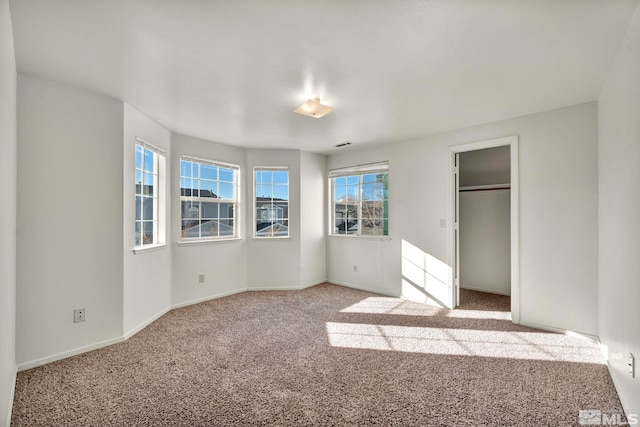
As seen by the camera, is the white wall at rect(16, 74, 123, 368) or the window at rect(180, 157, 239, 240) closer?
the white wall at rect(16, 74, 123, 368)

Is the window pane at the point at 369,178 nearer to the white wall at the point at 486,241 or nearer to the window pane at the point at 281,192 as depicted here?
the window pane at the point at 281,192

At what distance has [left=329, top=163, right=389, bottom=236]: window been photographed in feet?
16.3

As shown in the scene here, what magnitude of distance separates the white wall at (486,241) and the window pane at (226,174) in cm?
405

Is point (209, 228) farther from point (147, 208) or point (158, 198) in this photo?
point (147, 208)

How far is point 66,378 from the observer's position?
7.68ft

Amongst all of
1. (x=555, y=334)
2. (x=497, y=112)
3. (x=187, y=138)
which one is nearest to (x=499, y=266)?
(x=555, y=334)

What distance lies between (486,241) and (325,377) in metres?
3.95

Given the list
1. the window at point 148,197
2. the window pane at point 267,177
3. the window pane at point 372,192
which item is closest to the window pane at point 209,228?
the window at point 148,197

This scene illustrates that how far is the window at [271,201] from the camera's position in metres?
5.16

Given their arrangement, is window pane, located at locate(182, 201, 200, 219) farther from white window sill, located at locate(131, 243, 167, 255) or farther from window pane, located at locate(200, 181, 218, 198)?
white window sill, located at locate(131, 243, 167, 255)

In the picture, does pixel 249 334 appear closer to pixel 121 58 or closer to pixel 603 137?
pixel 121 58

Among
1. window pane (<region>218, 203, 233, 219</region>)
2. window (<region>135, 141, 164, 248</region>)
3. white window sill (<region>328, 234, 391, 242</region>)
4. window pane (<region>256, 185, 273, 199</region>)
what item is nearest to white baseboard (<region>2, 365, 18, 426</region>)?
window (<region>135, 141, 164, 248</region>)

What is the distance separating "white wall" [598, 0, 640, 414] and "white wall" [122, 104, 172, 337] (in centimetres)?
408

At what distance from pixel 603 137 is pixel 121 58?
13.4 feet
